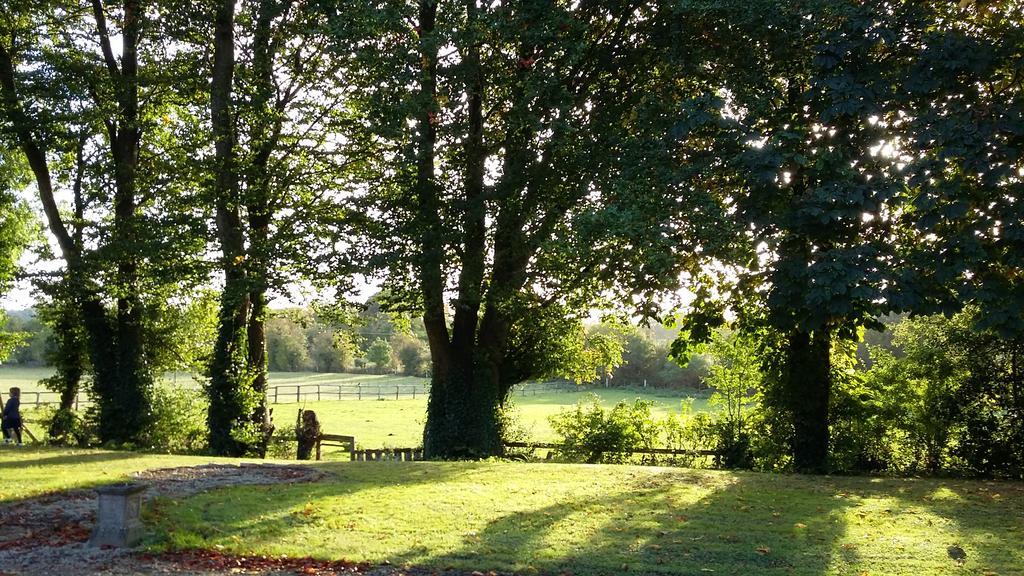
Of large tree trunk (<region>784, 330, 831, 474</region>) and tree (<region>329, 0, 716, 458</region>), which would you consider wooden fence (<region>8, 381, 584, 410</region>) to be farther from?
tree (<region>329, 0, 716, 458</region>)

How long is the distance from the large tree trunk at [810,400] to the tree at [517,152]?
4599 mm

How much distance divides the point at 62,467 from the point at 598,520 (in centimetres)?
1052

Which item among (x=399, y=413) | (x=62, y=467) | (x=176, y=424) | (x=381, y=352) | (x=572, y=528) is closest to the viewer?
(x=572, y=528)

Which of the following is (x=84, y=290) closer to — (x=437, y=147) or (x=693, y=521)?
(x=437, y=147)

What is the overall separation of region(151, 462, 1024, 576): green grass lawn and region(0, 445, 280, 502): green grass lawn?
8.58 feet

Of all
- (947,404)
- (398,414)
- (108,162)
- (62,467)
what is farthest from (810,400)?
(398,414)

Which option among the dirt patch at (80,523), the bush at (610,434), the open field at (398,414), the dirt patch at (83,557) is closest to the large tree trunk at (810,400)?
the bush at (610,434)

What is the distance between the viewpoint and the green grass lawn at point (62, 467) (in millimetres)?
12110

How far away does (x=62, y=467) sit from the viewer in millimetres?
14484

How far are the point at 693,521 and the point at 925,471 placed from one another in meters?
9.73

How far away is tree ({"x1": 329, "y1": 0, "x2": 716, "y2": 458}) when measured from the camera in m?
13.6

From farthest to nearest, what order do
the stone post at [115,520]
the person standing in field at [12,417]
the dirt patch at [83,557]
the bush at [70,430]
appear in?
the bush at [70,430] → the person standing in field at [12,417] → the stone post at [115,520] → the dirt patch at [83,557]

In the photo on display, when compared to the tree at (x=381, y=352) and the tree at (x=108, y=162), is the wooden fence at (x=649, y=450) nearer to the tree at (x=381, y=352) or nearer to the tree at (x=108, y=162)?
the tree at (x=108, y=162)

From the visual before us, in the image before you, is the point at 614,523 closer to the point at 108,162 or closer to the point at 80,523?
the point at 80,523
